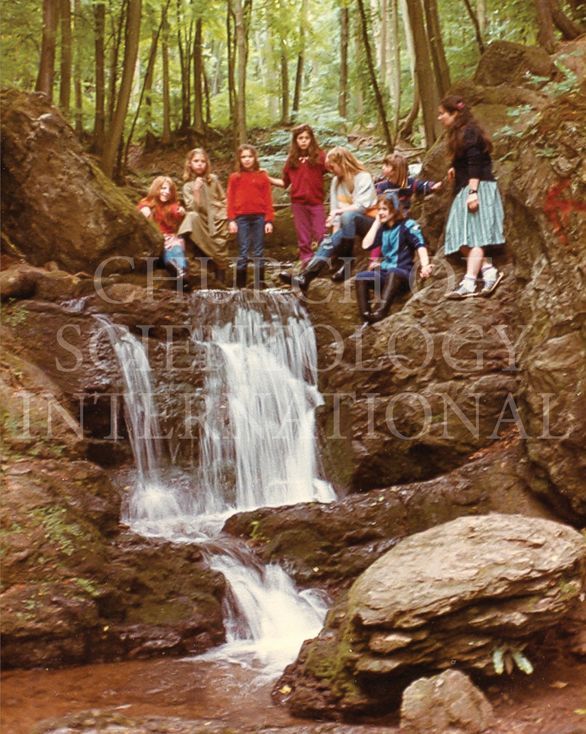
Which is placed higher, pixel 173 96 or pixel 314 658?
pixel 173 96

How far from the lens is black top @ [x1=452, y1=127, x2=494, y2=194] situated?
27.8 feet

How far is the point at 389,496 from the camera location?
7066 mm

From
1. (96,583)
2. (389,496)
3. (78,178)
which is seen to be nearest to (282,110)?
(78,178)

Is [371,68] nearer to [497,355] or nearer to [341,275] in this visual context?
[341,275]

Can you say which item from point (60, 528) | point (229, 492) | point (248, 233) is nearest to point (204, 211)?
point (248, 233)

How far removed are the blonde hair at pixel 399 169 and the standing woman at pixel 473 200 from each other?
0.90 m

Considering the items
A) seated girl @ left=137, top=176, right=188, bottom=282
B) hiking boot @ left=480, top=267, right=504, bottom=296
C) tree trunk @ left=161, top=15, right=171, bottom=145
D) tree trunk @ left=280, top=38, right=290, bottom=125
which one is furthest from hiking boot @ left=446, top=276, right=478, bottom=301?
tree trunk @ left=280, top=38, right=290, bottom=125

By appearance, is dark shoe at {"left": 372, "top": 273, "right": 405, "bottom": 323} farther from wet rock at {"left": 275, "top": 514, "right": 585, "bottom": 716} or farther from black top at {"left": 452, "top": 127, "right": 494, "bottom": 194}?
wet rock at {"left": 275, "top": 514, "right": 585, "bottom": 716}

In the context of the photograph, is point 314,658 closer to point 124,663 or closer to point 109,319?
point 124,663

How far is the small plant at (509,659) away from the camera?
185 inches

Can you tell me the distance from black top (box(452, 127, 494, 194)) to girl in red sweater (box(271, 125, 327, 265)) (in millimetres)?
2354

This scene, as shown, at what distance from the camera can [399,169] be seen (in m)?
9.55

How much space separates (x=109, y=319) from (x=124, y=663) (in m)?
4.50

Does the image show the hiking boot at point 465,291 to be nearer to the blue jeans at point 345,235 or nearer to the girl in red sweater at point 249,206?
the blue jeans at point 345,235
